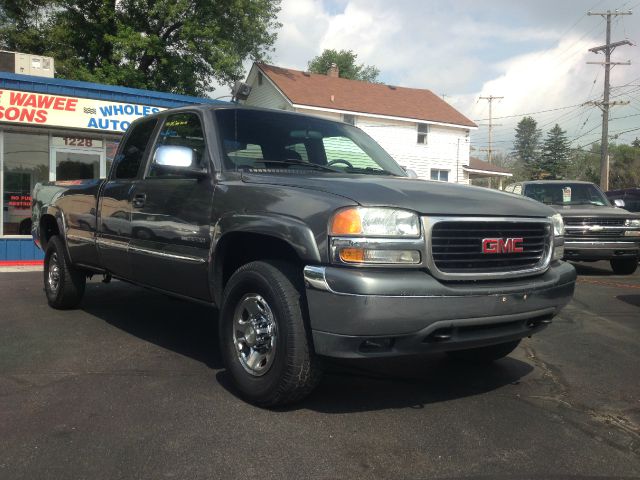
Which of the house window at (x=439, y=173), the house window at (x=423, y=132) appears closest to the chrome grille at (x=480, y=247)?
the house window at (x=423, y=132)

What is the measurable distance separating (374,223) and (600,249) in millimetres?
8421

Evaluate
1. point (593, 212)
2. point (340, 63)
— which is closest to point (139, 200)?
point (593, 212)

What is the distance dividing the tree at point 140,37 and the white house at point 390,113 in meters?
3.41

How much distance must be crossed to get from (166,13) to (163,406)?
21609mm

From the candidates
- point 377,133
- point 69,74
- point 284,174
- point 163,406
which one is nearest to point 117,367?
point 163,406

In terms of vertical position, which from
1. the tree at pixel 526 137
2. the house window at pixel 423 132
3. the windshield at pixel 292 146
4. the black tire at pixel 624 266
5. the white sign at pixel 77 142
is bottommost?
the black tire at pixel 624 266

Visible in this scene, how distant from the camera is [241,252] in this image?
404 centimetres

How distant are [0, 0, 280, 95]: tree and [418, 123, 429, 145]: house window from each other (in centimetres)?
897

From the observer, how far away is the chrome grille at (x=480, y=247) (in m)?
3.31

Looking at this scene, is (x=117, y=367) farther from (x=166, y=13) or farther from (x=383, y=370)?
(x=166, y=13)

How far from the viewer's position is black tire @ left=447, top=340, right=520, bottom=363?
14.9 ft

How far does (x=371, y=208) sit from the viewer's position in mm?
3223

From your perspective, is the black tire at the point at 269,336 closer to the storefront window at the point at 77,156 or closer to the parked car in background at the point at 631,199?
the storefront window at the point at 77,156

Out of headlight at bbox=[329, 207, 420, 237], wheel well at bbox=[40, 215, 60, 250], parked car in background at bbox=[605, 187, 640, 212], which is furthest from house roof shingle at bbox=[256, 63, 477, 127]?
headlight at bbox=[329, 207, 420, 237]
